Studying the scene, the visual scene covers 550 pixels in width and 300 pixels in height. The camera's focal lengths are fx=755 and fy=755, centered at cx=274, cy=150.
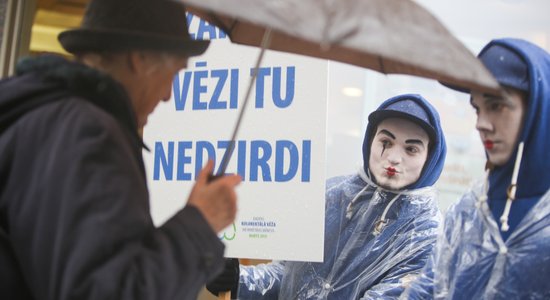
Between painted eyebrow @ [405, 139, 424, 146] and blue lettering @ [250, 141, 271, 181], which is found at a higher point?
painted eyebrow @ [405, 139, 424, 146]

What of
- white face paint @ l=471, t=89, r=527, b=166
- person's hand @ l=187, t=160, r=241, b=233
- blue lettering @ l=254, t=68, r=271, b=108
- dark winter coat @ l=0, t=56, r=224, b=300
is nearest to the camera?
dark winter coat @ l=0, t=56, r=224, b=300

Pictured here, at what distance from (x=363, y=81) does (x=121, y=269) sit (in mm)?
2884

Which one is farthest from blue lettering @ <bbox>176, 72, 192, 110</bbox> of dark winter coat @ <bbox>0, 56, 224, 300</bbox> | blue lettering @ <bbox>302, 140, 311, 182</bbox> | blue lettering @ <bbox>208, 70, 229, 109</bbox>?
dark winter coat @ <bbox>0, 56, 224, 300</bbox>

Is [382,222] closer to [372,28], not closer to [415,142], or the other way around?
[415,142]

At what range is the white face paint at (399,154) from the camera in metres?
3.20

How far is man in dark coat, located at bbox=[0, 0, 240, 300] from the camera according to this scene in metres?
1.47

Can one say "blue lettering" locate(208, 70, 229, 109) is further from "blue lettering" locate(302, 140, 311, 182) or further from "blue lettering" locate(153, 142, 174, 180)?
"blue lettering" locate(302, 140, 311, 182)

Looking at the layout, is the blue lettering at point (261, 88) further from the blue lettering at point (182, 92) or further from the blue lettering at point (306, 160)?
the blue lettering at point (182, 92)

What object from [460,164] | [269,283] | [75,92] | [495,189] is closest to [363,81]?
[460,164]

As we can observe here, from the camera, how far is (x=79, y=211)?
1479 millimetres

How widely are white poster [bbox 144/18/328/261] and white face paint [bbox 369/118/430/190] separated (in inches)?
13.4

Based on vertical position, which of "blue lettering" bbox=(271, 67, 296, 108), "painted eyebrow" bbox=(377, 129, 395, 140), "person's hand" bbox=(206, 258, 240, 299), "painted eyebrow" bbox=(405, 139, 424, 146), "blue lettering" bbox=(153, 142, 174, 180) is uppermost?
"blue lettering" bbox=(271, 67, 296, 108)

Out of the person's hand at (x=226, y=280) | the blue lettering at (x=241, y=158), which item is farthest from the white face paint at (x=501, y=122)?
the person's hand at (x=226, y=280)

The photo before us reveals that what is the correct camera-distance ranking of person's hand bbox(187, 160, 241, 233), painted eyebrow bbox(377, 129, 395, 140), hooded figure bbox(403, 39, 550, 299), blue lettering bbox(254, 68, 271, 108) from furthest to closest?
painted eyebrow bbox(377, 129, 395, 140) < blue lettering bbox(254, 68, 271, 108) < hooded figure bbox(403, 39, 550, 299) < person's hand bbox(187, 160, 241, 233)
